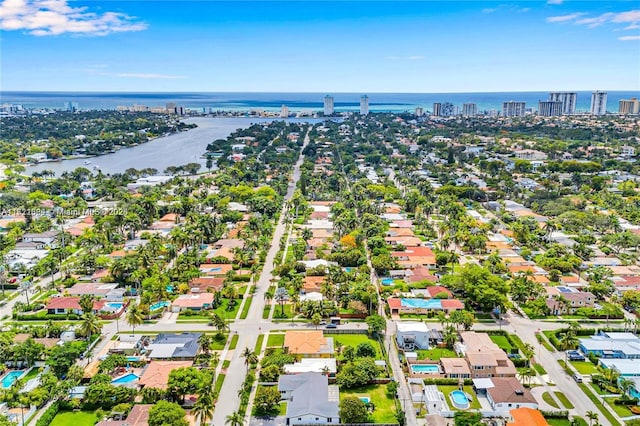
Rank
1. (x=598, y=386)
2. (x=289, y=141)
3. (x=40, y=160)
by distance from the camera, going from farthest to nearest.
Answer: (x=289, y=141)
(x=40, y=160)
(x=598, y=386)

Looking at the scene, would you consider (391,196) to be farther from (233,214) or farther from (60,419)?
(60,419)

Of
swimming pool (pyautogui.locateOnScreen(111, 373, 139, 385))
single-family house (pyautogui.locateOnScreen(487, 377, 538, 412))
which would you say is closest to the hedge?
swimming pool (pyautogui.locateOnScreen(111, 373, 139, 385))

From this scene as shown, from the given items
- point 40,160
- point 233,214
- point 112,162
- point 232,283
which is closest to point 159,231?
point 233,214

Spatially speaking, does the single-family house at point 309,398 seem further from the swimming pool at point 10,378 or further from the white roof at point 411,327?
the swimming pool at point 10,378

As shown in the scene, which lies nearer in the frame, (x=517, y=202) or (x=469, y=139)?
(x=517, y=202)

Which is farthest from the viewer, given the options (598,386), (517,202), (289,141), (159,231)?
(289,141)

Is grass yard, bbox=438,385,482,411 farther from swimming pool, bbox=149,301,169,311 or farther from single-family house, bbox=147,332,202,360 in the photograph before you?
swimming pool, bbox=149,301,169,311

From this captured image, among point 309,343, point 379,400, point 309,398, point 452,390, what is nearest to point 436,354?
point 452,390
